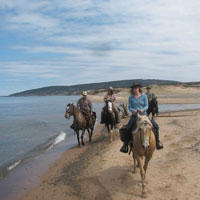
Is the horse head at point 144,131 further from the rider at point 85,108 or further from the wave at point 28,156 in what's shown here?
the rider at point 85,108

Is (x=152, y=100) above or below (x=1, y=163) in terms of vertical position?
above

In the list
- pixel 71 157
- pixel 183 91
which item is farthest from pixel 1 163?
pixel 183 91

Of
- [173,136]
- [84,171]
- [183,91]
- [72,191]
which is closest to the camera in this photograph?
[72,191]

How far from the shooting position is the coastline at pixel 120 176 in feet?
20.7

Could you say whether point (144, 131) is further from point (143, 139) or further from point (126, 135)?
point (126, 135)

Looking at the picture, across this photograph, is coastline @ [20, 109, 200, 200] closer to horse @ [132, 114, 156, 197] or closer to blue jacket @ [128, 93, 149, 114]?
horse @ [132, 114, 156, 197]

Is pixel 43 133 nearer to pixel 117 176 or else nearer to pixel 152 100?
pixel 152 100

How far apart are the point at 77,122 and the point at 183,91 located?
76546 mm

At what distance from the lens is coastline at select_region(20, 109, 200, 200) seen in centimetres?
632

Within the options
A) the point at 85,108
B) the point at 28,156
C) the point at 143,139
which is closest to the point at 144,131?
the point at 143,139

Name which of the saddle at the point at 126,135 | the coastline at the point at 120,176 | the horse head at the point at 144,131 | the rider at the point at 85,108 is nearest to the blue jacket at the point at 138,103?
the saddle at the point at 126,135

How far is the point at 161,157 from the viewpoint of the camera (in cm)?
860

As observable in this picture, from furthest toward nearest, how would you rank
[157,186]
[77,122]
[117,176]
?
[77,122]
[117,176]
[157,186]

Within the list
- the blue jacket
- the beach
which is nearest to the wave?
the beach
